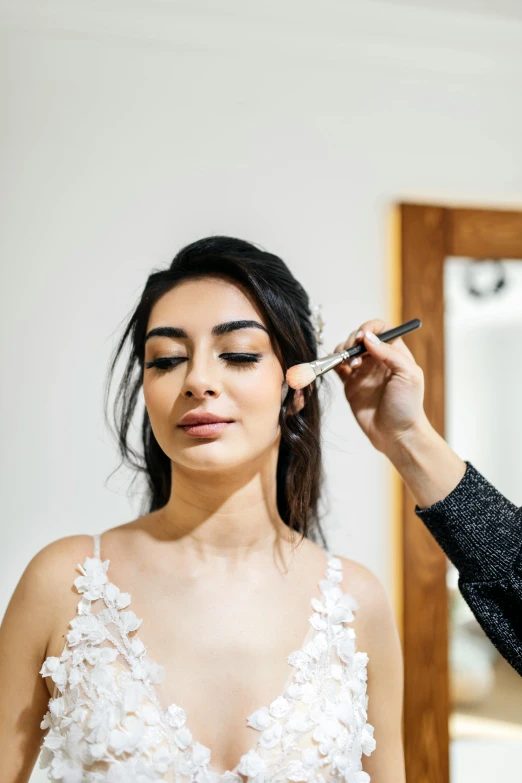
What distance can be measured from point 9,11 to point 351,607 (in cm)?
159

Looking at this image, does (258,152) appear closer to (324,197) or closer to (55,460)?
(324,197)

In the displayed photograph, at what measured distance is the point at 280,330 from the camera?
1.15 meters


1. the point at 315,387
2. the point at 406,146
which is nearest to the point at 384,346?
the point at 315,387

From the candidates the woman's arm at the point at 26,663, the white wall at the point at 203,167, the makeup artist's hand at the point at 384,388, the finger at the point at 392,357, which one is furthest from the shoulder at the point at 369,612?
the white wall at the point at 203,167

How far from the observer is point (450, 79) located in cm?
202

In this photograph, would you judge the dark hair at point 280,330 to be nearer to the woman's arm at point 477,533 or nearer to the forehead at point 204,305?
the forehead at point 204,305

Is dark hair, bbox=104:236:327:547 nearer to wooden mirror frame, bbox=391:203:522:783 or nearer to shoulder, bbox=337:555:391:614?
shoulder, bbox=337:555:391:614

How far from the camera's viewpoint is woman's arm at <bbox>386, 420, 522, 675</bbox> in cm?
111

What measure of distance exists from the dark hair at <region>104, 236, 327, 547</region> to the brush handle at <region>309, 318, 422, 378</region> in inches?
1.9

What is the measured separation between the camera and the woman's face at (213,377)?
1062 millimetres

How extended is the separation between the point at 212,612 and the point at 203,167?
117cm

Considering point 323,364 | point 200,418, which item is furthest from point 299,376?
point 200,418

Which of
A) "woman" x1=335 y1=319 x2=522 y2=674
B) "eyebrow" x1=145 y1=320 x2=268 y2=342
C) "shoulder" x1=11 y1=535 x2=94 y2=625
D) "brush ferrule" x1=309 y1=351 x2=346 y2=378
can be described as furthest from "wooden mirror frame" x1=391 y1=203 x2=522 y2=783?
"shoulder" x1=11 y1=535 x2=94 y2=625

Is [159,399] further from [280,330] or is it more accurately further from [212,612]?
[212,612]
